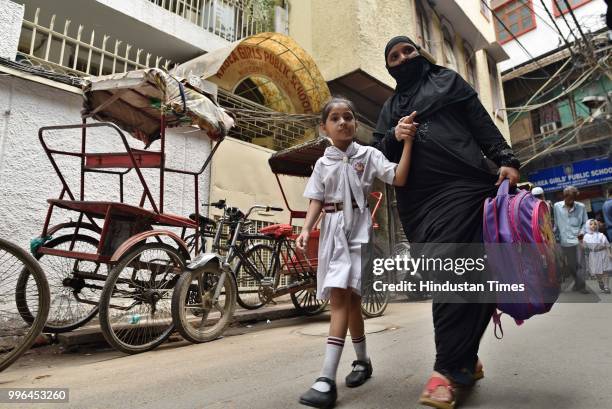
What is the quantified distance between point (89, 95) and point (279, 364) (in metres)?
3.11

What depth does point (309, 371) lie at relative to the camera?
95.0 inches

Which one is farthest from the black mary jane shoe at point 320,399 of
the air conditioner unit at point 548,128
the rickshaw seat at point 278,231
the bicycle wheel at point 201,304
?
the air conditioner unit at point 548,128

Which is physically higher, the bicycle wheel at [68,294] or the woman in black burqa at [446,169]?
the woman in black burqa at [446,169]

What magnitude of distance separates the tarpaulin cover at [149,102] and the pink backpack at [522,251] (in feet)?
8.88

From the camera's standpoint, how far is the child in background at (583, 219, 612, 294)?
22.0 feet

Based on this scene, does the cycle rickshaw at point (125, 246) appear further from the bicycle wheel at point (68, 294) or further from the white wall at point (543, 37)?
the white wall at point (543, 37)

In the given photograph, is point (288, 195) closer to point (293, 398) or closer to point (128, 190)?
point (128, 190)

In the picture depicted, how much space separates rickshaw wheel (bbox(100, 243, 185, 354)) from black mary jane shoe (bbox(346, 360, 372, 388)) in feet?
6.40

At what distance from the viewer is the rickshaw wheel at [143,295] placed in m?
3.21

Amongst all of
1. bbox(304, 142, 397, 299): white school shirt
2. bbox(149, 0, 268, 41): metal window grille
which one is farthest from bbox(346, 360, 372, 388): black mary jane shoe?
bbox(149, 0, 268, 41): metal window grille

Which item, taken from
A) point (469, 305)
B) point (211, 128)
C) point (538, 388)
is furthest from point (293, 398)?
point (211, 128)

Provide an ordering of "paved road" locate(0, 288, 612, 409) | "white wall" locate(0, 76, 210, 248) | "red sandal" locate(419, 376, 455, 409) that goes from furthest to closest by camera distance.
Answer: "white wall" locate(0, 76, 210, 248)
"paved road" locate(0, 288, 612, 409)
"red sandal" locate(419, 376, 455, 409)

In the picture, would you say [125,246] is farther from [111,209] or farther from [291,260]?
[291,260]

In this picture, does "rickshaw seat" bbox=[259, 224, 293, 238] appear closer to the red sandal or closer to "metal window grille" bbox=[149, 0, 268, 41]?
the red sandal
